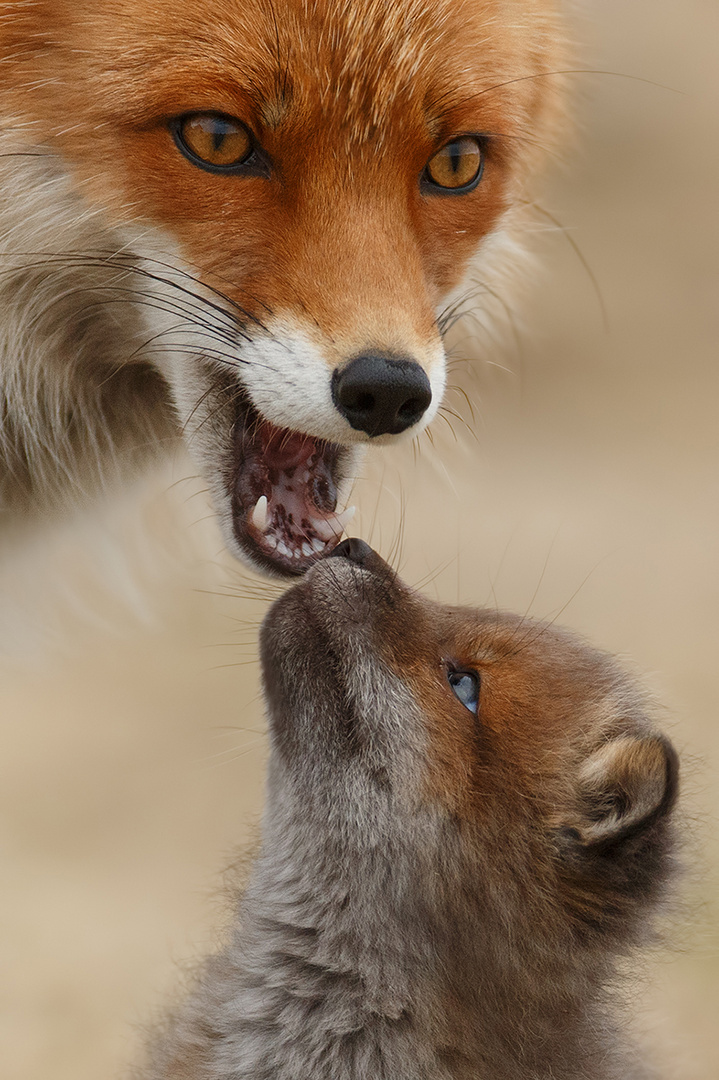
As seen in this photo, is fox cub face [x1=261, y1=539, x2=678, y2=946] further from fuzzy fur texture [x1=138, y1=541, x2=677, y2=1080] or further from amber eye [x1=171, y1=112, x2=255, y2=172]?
amber eye [x1=171, y1=112, x2=255, y2=172]

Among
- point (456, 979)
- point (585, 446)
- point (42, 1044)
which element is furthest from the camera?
point (585, 446)

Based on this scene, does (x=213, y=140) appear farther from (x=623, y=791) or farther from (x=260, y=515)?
(x=623, y=791)

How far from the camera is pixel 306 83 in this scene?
1.99 m

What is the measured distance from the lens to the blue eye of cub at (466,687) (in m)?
2.05

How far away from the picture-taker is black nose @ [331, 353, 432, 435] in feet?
6.37

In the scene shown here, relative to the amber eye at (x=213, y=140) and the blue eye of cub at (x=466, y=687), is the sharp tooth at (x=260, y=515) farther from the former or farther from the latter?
the amber eye at (x=213, y=140)

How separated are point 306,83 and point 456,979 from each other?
144cm

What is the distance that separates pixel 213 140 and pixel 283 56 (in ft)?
0.56

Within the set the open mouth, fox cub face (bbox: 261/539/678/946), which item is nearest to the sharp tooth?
the open mouth

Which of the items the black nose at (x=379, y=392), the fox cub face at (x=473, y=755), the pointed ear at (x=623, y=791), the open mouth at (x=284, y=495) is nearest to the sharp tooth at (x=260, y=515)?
the open mouth at (x=284, y=495)

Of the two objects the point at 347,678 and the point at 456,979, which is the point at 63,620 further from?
the point at 456,979

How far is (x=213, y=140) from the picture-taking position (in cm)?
201

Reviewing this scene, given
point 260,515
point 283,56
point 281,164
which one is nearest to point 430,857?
point 260,515

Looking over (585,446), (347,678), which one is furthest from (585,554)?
(347,678)
